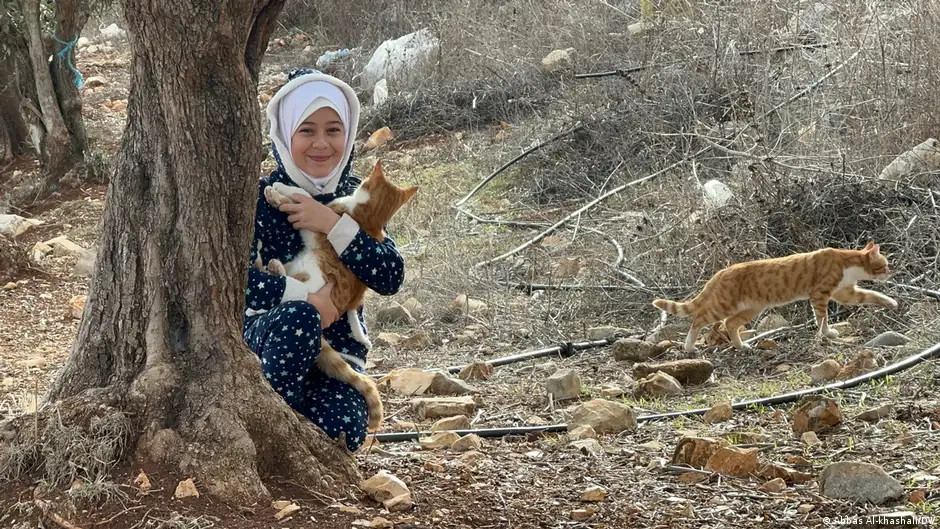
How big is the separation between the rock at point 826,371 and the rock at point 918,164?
Result: 6.28 feet

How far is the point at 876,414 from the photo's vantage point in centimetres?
411

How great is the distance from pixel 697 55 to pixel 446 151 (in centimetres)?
276

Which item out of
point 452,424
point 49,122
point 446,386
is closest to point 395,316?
point 446,386

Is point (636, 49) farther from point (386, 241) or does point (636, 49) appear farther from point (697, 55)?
point (386, 241)

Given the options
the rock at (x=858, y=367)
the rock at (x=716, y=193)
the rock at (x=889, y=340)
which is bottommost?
the rock at (x=858, y=367)

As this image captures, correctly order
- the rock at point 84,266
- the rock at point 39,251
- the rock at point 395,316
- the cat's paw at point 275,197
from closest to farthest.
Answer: the cat's paw at point 275,197, the rock at point 395,316, the rock at point 84,266, the rock at point 39,251

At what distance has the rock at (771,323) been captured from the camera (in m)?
5.88

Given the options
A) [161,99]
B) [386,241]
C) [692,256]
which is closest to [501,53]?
[692,256]

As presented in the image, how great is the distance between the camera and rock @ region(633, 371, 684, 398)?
4.91 m

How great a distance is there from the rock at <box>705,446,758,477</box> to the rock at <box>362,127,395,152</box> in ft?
25.8

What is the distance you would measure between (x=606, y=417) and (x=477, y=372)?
1.30 meters

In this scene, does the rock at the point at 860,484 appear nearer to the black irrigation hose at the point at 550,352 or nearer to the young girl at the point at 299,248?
the young girl at the point at 299,248

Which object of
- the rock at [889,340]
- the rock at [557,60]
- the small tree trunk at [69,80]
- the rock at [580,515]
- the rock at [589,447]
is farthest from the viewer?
the rock at [557,60]

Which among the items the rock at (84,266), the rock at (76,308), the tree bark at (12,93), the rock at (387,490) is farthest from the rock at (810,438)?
the tree bark at (12,93)
